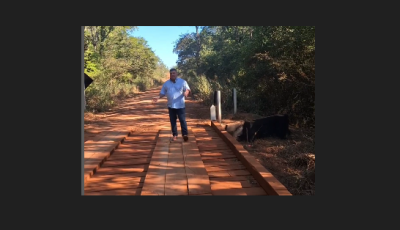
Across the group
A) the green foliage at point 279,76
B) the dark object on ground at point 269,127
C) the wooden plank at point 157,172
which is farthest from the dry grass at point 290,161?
the wooden plank at point 157,172

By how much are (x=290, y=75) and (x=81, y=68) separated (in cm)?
725

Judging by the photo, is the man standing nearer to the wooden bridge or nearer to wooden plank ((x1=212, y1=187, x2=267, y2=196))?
the wooden bridge

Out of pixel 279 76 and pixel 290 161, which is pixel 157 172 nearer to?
pixel 290 161

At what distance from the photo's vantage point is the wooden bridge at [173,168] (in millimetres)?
4336

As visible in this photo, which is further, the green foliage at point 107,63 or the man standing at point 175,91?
the green foliage at point 107,63

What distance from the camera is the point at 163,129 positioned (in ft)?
30.0

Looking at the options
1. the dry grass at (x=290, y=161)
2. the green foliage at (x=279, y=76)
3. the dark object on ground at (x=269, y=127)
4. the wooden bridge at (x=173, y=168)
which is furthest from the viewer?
the green foliage at (x=279, y=76)

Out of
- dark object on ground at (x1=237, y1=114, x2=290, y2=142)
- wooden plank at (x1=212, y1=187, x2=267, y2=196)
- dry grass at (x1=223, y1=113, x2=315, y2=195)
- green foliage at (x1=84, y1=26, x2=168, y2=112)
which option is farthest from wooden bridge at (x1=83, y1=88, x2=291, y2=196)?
green foliage at (x1=84, y1=26, x2=168, y2=112)

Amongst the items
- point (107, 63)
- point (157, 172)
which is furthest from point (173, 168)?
point (107, 63)

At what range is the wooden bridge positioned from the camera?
4.34m

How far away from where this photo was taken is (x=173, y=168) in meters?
5.18

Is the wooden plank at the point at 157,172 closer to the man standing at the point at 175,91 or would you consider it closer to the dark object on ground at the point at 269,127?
the man standing at the point at 175,91

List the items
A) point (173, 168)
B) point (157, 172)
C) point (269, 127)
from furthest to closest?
point (269, 127) < point (173, 168) < point (157, 172)

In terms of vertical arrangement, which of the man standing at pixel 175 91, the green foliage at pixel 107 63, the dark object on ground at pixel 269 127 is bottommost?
the dark object on ground at pixel 269 127
